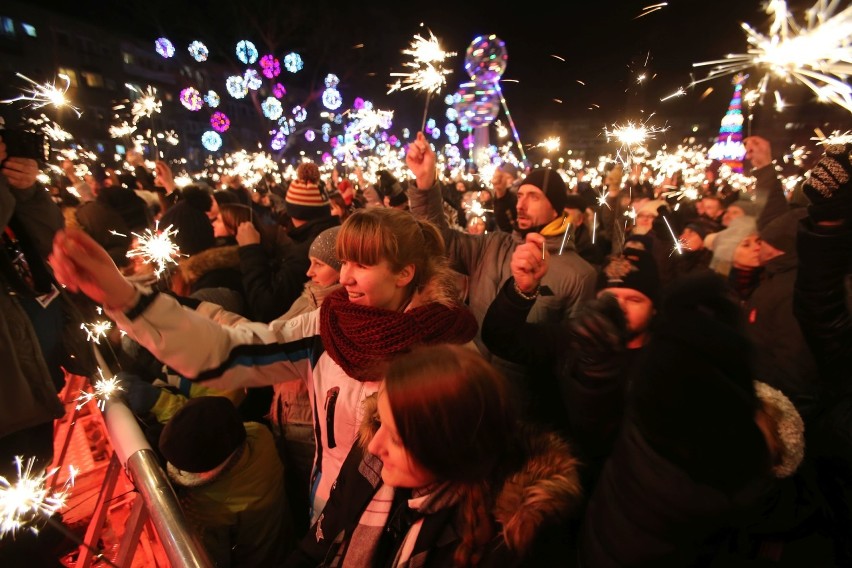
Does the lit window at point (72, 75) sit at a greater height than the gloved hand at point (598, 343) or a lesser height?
greater

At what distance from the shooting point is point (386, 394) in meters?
1.33

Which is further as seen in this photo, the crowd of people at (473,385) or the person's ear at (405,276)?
the person's ear at (405,276)

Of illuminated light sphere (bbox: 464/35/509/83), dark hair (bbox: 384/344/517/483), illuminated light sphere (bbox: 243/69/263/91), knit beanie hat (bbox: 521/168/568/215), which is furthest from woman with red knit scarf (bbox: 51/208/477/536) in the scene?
illuminated light sphere (bbox: 243/69/263/91)

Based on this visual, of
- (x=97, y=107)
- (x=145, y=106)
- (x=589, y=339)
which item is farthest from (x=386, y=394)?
(x=97, y=107)

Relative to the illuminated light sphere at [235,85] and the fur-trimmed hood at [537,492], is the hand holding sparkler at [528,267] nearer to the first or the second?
the fur-trimmed hood at [537,492]

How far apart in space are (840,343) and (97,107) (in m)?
47.3

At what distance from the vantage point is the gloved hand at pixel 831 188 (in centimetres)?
185

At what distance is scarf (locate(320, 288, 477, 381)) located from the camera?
174 cm

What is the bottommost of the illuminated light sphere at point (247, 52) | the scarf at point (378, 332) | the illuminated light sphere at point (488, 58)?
the scarf at point (378, 332)

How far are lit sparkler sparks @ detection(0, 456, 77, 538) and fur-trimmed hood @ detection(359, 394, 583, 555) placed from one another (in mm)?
1922

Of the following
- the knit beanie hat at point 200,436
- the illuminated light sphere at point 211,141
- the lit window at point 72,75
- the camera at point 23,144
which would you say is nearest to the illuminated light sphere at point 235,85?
the illuminated light sphere at point 211,141

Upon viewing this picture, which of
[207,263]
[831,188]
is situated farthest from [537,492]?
[207,263]

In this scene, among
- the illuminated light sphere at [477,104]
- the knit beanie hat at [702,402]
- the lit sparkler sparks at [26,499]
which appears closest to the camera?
the knit beanie hat at [702,402]

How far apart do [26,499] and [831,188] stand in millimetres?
4438
